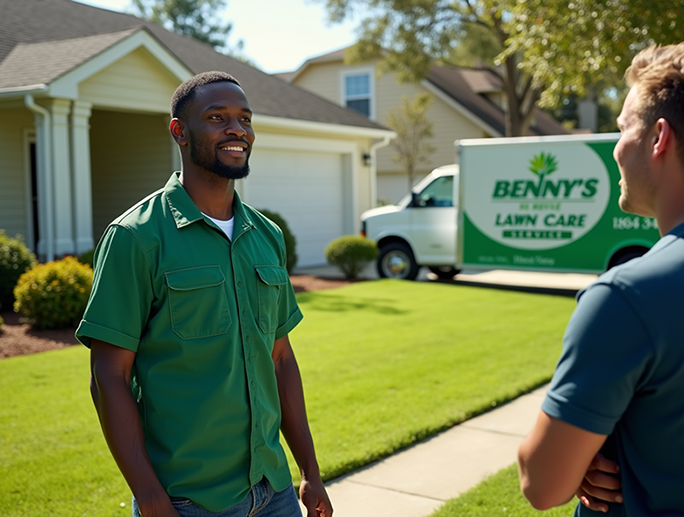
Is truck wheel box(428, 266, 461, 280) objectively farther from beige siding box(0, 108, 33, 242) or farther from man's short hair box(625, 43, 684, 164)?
man's short hair box(625, 43, 684, 164)

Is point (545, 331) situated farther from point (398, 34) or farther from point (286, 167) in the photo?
point (398, 34)

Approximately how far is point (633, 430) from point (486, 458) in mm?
3818

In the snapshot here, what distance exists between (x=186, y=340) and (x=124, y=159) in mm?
15131

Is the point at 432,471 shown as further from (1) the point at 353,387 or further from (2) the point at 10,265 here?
(2) the point at 10,265

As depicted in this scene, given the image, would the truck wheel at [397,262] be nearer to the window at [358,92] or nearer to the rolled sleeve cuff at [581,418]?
the rolled sleeve cuff at [581,418]

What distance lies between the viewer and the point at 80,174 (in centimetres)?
1236

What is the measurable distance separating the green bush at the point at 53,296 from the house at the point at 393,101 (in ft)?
61.6

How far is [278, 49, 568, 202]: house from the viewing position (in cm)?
2678

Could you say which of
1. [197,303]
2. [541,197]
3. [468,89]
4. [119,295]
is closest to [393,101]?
[468,89]

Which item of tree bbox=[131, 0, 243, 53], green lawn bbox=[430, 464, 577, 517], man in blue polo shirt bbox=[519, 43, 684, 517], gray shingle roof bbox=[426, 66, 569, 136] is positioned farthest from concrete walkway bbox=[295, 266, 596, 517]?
tree bbox=[131, 0, 243, 53]

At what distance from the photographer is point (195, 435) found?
2131 mm

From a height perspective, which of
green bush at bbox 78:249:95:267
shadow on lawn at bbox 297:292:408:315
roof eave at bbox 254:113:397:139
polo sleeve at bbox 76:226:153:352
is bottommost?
shadow on lawn at bbox 297:292:408:315

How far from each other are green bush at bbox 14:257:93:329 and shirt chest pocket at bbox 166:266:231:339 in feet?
25.2

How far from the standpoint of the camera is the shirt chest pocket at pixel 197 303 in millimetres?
2146
